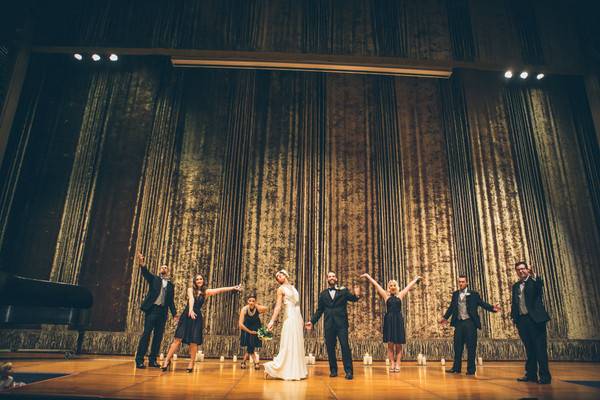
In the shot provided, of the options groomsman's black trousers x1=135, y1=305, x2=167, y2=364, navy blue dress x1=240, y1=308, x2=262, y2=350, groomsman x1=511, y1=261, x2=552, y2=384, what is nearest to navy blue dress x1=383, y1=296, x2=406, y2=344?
groomsman x1=511, y1=261, x2=552, y2=384

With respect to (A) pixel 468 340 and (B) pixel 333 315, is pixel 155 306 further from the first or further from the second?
(A) pixel 468 340

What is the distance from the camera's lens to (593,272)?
952 centimetres

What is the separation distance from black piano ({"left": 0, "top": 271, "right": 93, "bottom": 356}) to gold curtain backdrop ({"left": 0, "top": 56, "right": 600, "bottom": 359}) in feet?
6.21

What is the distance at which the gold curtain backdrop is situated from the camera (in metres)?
9.04

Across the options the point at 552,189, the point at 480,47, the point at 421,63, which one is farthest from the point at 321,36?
the point at 552,189

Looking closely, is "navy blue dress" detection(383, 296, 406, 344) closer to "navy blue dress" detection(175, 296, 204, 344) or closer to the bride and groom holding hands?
the bride and groom holding hands

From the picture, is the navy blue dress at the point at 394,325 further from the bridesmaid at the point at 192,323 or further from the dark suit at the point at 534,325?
the bridesmaid at the point at 192,323

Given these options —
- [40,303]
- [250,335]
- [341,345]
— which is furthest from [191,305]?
[40,303]

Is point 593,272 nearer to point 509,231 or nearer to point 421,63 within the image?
point 509,231

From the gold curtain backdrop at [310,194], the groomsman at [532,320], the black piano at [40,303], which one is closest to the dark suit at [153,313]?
the black piano at [40,303]

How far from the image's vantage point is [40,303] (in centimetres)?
606

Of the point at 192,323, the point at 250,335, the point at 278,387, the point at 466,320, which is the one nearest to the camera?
the point at 278,387

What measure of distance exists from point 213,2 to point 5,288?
8233 millimetres

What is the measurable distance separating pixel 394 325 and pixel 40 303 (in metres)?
5.51
